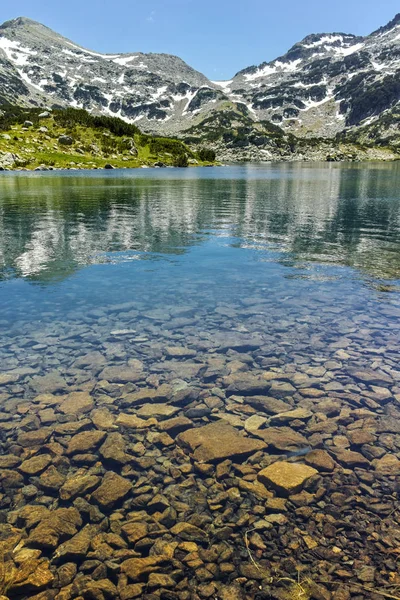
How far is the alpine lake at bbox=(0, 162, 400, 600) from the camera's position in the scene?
21.8 ft

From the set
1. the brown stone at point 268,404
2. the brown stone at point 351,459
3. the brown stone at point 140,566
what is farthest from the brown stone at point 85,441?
the brown stone at point 351,459

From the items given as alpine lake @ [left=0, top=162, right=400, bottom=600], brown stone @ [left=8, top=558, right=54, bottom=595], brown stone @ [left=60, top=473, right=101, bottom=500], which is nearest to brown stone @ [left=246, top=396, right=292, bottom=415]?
alpine lake @ [left=0, top=162, right=400, bottom=600]

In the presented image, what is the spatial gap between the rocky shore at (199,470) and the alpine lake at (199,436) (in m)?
0.04

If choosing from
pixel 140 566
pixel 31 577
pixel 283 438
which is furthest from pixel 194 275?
pixel 31 577

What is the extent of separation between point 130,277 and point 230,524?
1843cm

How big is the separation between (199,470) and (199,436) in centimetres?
115

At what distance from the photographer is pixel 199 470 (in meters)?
8.91

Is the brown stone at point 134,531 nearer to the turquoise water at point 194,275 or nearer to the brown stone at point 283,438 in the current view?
the brown stone at point 283,438

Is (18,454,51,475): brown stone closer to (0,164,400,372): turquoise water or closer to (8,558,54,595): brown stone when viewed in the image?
Answer: (8,558,54,595): brown stone

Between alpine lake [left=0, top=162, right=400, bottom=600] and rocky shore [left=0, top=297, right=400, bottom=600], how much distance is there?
4cm

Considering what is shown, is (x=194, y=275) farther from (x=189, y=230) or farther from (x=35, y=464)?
(x=189, y=230)

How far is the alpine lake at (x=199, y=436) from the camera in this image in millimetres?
6633

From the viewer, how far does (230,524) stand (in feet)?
24.5

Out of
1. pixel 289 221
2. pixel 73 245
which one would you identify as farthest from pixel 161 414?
pixel 289 221
